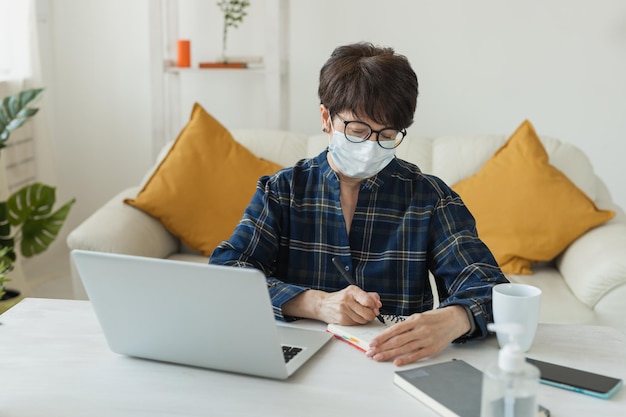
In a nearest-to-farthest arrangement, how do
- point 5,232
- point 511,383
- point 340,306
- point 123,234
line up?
point 511,383 < point 340,306 < point 123,234 < point 5,232

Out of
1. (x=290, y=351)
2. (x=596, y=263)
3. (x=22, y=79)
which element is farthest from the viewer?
(x=22, y=79)

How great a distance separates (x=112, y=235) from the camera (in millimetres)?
2645

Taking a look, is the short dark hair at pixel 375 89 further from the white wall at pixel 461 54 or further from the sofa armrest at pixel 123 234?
the white wall at pixel 461 54

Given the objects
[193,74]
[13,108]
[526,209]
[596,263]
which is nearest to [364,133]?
[596,263]

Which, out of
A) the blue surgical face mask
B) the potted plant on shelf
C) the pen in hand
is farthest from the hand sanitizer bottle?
the potted plant on shelf

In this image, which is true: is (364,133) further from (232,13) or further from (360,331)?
(232,13)

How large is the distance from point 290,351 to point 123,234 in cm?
149

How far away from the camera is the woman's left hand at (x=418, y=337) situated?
1.30 meters

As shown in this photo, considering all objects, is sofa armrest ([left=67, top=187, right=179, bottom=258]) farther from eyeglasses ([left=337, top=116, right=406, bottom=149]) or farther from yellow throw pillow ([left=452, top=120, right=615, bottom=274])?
eyeglasses ([left=337, top=116, right=406, bottom=149])

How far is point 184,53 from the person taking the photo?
3.55 meters

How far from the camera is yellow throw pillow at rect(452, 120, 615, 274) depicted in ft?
9.12

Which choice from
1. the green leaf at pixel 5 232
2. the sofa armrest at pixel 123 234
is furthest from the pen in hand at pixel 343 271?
the green leaf at pixel 5 232

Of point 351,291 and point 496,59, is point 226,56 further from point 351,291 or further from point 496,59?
point 351,291

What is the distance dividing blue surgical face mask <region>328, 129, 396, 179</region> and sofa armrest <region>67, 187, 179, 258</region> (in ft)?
3.90
